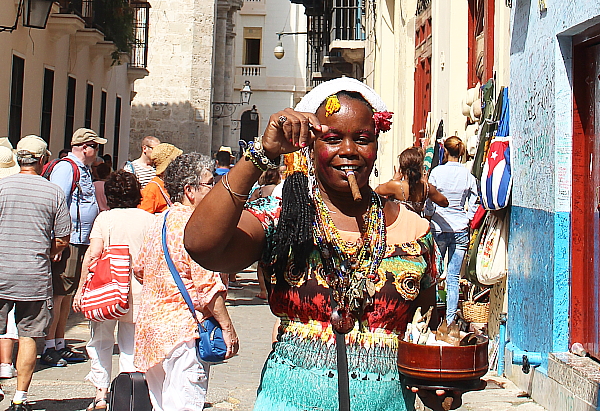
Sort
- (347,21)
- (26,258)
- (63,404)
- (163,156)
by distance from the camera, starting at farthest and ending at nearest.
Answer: (347,21)
(163,156)
(63,404)
(26,258)

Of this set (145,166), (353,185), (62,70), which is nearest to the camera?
(353,185)

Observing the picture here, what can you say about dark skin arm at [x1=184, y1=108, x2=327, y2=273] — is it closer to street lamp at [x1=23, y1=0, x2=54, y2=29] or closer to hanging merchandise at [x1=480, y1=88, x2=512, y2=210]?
hanging merchandise at [x1=480, y1=88, x2=512, y2=210]

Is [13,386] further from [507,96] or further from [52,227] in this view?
[507,96]

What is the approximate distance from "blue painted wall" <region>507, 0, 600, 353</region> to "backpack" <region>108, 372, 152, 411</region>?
108 inches

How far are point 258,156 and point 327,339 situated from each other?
648 millimetres

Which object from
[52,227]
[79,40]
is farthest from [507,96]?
[79,40]

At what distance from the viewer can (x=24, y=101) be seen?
1376cm

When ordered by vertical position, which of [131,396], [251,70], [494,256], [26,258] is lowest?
[131,396]

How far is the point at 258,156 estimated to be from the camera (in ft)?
7.32

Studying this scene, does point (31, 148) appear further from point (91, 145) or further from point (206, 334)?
point (206, 334)

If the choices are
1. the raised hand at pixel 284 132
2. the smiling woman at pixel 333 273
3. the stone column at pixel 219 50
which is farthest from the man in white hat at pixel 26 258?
the stone column at pixel 219 50

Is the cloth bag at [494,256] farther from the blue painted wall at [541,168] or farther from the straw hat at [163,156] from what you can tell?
the straw hat at [163,156]

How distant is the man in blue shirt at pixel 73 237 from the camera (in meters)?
7.32

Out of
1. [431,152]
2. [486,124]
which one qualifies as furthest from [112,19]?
[486,124]
